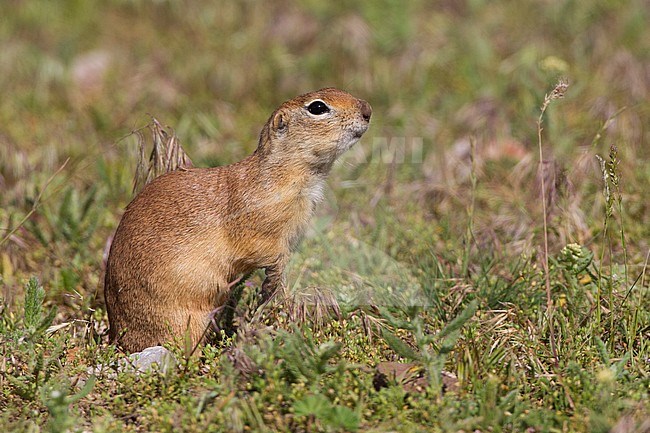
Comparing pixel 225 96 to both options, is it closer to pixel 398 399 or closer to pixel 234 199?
pixel 234 199

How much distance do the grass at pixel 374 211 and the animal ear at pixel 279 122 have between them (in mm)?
789

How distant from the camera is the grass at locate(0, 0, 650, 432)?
10.9 feet

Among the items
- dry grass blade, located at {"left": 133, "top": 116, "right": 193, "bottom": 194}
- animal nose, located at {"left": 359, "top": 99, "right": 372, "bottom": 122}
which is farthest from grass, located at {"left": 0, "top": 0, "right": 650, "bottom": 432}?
animal nose, located at {"left": 359, "top": 99, "right": 372, "bottom": 122}

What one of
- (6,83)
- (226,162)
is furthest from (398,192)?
(6,83)

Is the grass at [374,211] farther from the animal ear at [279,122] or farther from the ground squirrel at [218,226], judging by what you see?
the animal ear at [279,122]

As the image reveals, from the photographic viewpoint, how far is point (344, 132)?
3.99 metres

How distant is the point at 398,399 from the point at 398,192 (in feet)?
8.26

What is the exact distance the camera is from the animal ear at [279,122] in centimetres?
408

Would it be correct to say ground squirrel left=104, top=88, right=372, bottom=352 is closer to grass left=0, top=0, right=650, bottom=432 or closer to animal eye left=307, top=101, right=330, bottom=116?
animal eye left=307, top=101, right=330, bottom=116

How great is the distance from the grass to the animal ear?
789 mm

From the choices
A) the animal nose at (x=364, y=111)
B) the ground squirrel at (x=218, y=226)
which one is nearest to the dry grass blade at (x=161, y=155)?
the ground squirrel at (x=218, y=226)

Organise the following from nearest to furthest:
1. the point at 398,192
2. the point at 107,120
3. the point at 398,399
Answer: the point at 398,399 < the point at 398,192 < the point at 107,120

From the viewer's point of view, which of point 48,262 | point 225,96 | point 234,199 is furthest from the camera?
point 225,96

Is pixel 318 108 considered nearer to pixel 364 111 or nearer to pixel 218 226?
pixel 364 111
